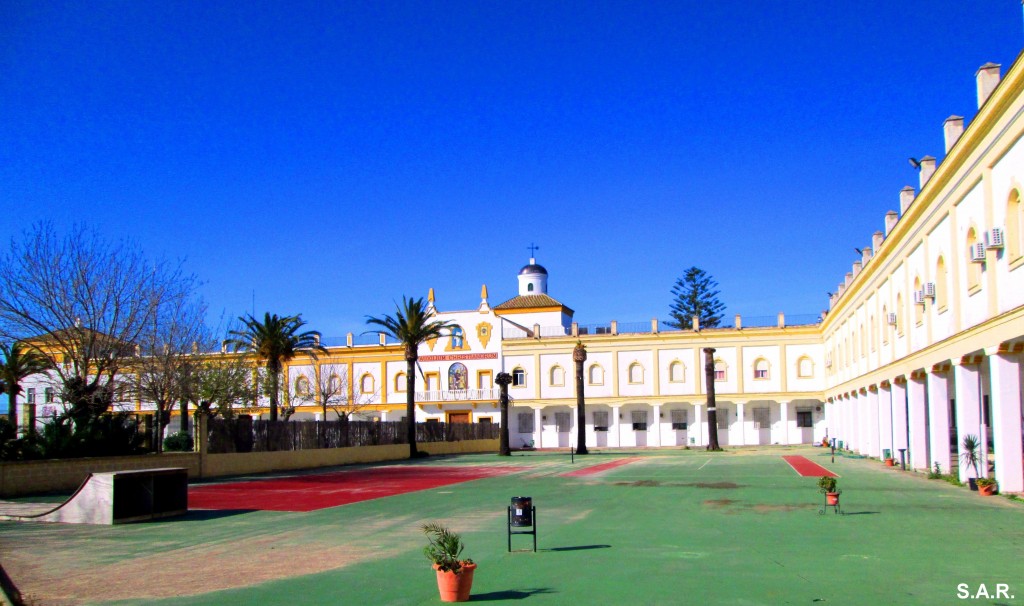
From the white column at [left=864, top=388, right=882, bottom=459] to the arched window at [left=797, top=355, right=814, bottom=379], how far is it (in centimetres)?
2564

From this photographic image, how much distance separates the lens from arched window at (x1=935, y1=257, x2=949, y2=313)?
83.0 ft

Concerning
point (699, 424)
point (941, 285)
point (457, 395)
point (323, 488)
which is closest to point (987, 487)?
point (941, 285)

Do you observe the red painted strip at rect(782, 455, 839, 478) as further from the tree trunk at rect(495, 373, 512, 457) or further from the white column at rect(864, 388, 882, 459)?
the tree trunk at rect(495, 373, 512, 457)

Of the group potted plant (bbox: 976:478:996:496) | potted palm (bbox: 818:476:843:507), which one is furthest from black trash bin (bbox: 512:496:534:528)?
potted plant (bbox: 976:478:996:496)

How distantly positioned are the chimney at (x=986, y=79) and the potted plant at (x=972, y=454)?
27.6ft

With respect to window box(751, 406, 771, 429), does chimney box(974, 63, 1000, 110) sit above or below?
above

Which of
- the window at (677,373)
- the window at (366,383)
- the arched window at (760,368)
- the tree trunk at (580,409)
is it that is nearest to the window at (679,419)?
the window at (677,373)

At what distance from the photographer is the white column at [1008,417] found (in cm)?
2000

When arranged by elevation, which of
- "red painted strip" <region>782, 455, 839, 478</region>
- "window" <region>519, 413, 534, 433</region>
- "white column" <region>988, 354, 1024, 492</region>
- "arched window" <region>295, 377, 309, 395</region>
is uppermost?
"arched window" <region>295, 377, 309, 395</region>

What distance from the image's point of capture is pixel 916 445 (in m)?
29.9

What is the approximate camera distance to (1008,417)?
65.9 feet

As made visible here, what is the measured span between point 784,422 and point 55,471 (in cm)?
5246

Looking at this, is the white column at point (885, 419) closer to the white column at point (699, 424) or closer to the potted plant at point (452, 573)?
the potted plant at point (452, 573)

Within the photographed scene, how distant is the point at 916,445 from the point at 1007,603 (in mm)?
22525
